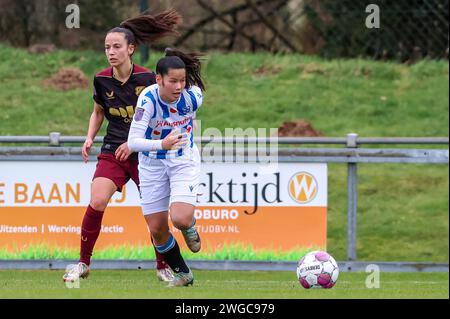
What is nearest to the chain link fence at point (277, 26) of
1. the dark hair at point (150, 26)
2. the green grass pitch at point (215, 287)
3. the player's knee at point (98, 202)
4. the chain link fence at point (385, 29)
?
the chain link fence at point (385, 29)

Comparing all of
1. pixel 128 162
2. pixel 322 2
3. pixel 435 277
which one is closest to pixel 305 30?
pixel 322 2

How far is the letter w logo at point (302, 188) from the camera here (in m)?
12.1

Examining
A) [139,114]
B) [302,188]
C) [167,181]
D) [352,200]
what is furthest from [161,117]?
[352,200]

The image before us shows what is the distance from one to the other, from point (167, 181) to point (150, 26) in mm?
1673

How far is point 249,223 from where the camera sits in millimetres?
12055

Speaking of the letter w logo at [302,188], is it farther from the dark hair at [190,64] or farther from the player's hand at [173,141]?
the player's hand at [173,141]

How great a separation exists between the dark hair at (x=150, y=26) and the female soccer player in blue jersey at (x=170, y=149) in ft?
2.87

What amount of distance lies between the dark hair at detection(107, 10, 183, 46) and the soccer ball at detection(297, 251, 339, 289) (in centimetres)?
252

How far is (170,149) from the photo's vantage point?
348 inches

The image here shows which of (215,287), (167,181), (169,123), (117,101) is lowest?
(215,287)

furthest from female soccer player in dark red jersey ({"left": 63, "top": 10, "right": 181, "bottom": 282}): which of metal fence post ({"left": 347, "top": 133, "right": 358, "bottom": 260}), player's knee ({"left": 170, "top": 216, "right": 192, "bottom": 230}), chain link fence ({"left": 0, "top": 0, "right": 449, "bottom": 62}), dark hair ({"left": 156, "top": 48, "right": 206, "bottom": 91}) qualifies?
chain link fence ({"left": 0, "top": 0, "right": 449, "bottom": 62})

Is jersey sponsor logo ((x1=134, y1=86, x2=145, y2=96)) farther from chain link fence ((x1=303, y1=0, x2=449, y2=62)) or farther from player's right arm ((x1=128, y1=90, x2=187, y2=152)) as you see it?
chain link fence ((x1=303, y1=0, x2=449, y2=62))

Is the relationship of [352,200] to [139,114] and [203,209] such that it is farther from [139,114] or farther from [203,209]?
[139,114]

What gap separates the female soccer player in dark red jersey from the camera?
32.4 feet
